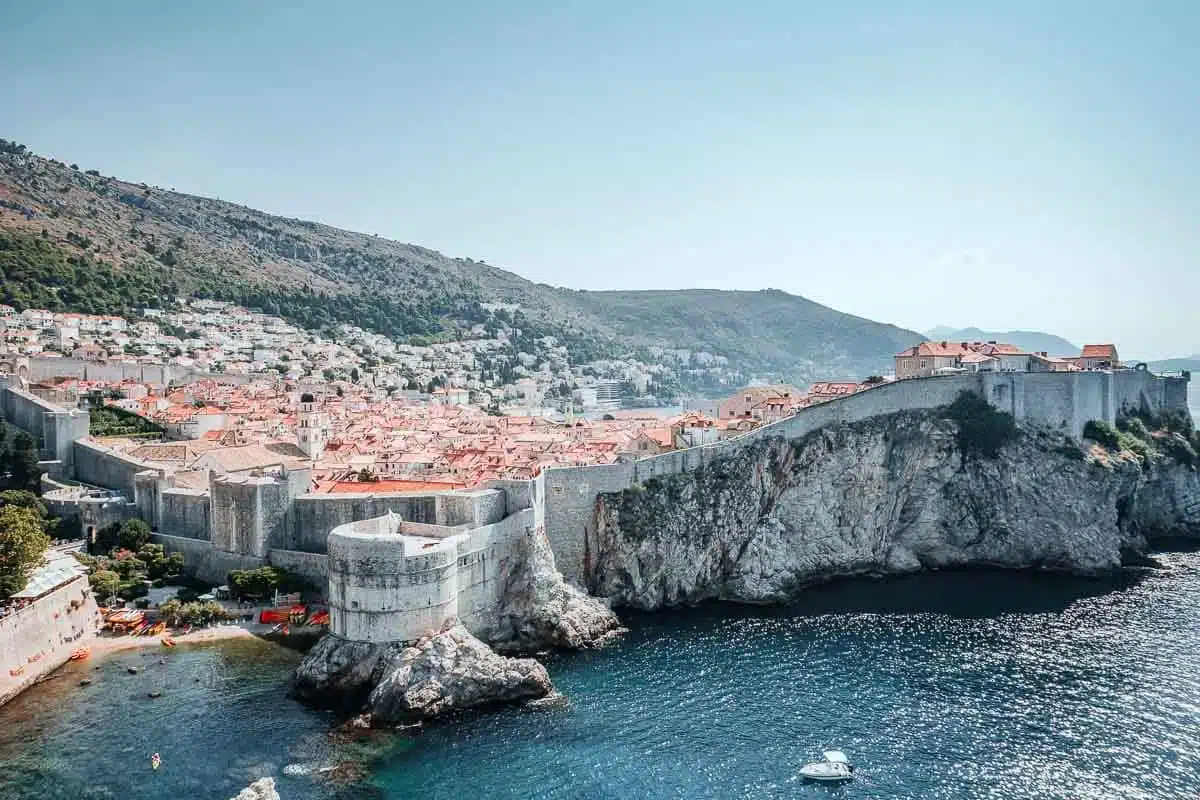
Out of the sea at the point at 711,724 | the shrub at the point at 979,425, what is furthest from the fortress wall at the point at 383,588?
the shrub at the point at 979,425

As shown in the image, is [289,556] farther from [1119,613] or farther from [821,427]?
[1119,613]

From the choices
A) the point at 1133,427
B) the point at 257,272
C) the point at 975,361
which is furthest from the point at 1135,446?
the point at 257,272

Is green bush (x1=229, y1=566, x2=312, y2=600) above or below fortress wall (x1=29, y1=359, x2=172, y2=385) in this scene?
below

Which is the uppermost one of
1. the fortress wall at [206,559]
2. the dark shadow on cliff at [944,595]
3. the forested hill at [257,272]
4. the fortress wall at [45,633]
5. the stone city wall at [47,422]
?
the forested hill at [257,272]

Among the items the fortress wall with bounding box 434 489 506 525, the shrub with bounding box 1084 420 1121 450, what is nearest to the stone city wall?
the fortress wall with bounding box 434 489 506 525

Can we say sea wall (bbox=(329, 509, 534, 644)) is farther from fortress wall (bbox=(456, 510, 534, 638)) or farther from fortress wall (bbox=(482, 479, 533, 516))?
fortress wall (bbox=(482, 479, 533, 516))

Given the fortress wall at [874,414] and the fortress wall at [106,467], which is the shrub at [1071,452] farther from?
the fortress wall at [106,467]

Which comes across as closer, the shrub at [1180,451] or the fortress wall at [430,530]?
the fortress wall at [430,530]
